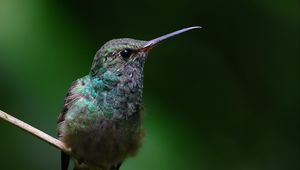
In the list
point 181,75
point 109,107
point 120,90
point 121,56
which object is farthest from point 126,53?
point 181,75

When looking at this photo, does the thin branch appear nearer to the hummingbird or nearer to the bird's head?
the hummingbird

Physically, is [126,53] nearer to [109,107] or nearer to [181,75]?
[109,107]

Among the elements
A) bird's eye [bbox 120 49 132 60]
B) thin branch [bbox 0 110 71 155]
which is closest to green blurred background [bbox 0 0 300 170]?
bird's eye [bbox 120 49 132 60]

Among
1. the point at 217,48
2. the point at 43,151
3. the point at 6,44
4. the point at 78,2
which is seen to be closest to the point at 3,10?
the point at 6,44

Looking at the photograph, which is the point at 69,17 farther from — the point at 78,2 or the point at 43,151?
the point at 43,151

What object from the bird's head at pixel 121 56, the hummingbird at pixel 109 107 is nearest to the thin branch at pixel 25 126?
the hummingbird at pixel 109 107

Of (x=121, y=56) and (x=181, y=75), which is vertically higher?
(x=121, y=56)
